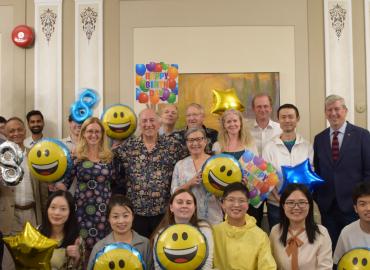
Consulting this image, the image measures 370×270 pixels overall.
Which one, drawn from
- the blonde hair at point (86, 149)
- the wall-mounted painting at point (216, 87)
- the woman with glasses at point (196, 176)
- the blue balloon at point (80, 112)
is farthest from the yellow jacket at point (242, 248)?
the wall-mounted painting at point (216, 87)

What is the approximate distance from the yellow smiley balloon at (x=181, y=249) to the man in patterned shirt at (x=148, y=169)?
68 cm

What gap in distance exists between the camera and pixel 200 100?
16.5ft

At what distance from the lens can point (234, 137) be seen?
3541mm

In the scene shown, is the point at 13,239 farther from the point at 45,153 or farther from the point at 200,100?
the point at 200,100

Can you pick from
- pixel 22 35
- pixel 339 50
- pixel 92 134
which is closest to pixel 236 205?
pixel 92 134

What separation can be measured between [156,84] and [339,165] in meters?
1.74

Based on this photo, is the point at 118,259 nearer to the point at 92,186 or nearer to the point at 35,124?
the point at 92,186

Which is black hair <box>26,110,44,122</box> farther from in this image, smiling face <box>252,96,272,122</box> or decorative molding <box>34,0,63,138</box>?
smiling face <box>252,96,272,122</box>

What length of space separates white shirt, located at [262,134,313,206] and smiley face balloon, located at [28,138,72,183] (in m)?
1.43

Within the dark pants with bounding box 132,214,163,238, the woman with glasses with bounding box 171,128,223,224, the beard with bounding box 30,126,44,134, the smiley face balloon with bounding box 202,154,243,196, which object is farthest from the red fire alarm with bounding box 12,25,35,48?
the smiley face balloon with bounding box 202,154,243,196

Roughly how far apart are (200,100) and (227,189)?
83.1 inches

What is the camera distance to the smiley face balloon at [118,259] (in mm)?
2611

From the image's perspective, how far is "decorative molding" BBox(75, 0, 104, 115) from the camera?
16.7ft

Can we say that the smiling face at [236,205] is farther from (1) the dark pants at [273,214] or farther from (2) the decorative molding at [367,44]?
(2) the decorative molding at [367,44]
